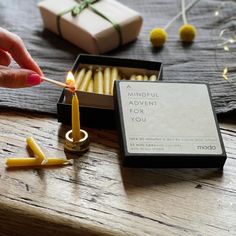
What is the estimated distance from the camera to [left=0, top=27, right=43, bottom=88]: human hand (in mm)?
656

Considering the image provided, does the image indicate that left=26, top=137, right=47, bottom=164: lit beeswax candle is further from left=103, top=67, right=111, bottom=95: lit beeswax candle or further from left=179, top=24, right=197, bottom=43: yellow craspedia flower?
left=179, top=24, right=197, bottom=43: yellow craspedia flower

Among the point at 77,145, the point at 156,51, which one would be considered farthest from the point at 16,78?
the point at 156,51

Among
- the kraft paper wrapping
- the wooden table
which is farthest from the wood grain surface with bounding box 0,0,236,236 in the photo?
the kraft paper wrapping

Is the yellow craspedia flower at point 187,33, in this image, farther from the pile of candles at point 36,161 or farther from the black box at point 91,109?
the pile of candles at point 36,161

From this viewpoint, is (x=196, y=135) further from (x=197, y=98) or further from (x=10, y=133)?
(x=10, y=133)

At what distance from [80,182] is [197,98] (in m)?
0.22

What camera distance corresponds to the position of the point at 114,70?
81 cm

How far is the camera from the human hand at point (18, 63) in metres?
0.66

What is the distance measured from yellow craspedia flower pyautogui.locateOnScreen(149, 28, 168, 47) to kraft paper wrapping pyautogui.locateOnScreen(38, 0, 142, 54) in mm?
33

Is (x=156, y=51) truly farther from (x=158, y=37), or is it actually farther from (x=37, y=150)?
(x=37, y=150)

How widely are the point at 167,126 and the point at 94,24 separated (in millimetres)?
320

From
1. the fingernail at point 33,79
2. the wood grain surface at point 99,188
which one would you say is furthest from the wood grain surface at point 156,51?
the fingernail at point 33,79

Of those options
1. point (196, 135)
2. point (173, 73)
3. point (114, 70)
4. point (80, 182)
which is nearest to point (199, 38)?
point (173, 73)

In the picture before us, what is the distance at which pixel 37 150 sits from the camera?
26.9 inches
